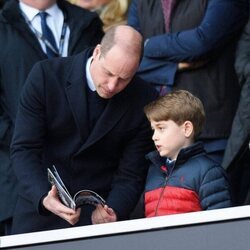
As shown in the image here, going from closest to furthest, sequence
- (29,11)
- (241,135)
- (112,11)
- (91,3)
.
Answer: (241,135), (29,11), (112,11), (91,3)

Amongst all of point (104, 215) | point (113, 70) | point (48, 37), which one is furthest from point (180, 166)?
point (48, 37)

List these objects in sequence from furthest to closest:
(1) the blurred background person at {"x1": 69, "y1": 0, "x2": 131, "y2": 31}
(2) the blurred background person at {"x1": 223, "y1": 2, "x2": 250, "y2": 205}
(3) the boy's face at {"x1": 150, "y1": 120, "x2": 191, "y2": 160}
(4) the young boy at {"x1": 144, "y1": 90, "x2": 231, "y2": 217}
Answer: (1) the blurred background person at {"x1": 69, "y1": 0, "x2": 131, "y2": 31}, (2) the blurred background person at {"x1": 223, "y1": 2, "x2": 250, "y2": 205}, (3) the boy's face at {"x1": 150, "y1": 120, "x2": 191, "y2": 160}, (4) the young boy at {"x1": 144, "y1": 90, "x2": 231, "y2": 217}

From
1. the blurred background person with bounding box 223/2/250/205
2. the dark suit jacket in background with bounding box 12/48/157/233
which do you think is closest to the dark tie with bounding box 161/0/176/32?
the blurred background person with bounding box 223/2/250/205

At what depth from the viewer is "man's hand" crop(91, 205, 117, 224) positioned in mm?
4098

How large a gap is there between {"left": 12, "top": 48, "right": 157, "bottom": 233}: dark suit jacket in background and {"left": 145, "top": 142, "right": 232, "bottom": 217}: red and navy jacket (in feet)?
0.74

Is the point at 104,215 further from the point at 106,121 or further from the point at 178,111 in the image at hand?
the point at 178,111

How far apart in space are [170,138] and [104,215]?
44 cm

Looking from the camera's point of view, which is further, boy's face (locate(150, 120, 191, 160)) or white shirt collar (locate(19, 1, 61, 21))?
white shirt collar (locate(19, 1, 61, 21))

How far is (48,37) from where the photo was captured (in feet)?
16.7

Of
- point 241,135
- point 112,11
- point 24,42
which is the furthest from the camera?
point 112,11

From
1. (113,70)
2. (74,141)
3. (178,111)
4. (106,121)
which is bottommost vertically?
(74,141)

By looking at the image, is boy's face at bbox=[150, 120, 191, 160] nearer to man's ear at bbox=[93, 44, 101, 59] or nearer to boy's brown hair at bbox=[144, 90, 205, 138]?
boy's brown hair at bbox=[144, 90, 205, 138]

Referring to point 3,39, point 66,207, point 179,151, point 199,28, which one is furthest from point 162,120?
point 3,39

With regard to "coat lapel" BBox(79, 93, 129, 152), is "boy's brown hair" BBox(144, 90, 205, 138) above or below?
above
